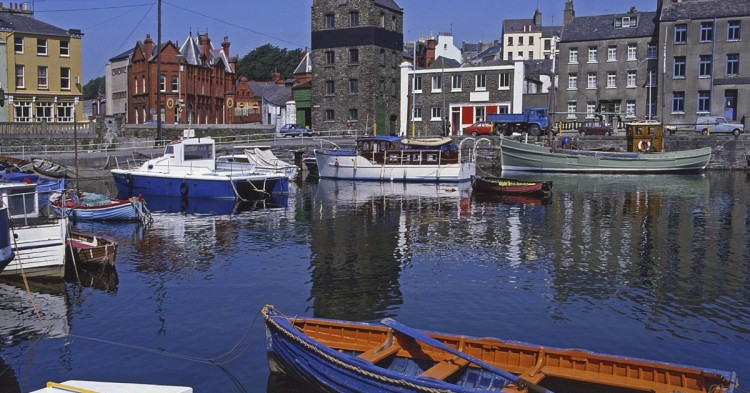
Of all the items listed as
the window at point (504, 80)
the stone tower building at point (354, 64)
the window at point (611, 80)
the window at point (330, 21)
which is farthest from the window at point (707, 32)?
the window at point (330, 21)

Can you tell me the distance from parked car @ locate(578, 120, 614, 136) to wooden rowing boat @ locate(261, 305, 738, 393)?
58.6 meters

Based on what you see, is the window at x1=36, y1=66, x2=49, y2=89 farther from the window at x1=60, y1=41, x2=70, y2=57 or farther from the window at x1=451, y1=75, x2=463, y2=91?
the window at x1=451, y1=75, x2=463, y2=91

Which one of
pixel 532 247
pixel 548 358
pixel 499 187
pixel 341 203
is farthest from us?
pixel 499 187

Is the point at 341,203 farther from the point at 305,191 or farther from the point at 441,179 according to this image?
the point at 441,179

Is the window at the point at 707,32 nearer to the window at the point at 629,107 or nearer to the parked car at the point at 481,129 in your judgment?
the window at the point at 629,107

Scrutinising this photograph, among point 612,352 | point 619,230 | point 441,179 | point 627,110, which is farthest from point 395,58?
point 612,352

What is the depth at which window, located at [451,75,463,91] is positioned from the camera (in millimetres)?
75375

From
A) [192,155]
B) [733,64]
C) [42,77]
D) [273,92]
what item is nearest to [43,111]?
[42,77]

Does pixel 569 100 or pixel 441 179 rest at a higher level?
pixel 569 100

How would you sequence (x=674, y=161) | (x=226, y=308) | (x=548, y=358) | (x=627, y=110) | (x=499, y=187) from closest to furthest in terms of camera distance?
(x=548, y=358) < (x=226, y=308) < (x=499, y=187) < (x=674, y=161) < (x=627, y=110)

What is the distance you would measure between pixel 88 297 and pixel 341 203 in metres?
22.0

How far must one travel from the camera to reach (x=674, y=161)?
5881 centimetres

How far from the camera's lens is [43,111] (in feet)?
224

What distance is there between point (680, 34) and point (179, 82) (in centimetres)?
5162
